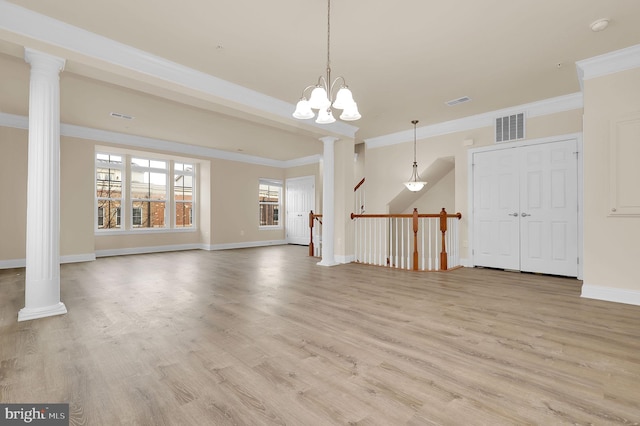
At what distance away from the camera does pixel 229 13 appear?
291 cm

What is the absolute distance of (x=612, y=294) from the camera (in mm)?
3658

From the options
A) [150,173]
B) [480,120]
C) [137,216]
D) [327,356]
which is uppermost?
[480,120]

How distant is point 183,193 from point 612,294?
30.6 feet

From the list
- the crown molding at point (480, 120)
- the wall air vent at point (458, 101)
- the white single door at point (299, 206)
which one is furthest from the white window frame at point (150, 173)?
the wall air vent at point (458, 101)

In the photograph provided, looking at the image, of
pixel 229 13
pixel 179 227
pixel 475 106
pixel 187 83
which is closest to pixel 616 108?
pixel 475 106

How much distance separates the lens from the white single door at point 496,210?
5480mm

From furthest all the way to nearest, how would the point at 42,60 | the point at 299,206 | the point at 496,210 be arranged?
the point at 299,206 < the point at 496,210 < the point at 42,60

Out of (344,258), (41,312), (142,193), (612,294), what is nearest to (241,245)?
(142,193)

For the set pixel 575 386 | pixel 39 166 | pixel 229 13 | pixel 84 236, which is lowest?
pixel 575 386

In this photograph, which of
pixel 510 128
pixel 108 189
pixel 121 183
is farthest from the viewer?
pixel 121 183

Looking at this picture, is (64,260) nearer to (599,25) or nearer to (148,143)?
(148,143)

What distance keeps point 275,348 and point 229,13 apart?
118 inches

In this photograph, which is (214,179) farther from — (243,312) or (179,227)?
(243,312)

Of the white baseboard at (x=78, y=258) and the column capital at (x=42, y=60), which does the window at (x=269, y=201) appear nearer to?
the white baseboard at (x=78, y=258)
